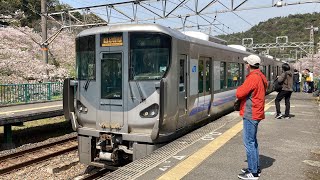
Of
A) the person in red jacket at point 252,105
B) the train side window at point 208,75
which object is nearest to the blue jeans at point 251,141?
the person in red jacket at point 252,105

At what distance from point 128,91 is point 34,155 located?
15.4ft

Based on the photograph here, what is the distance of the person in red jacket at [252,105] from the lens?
15.4 feet

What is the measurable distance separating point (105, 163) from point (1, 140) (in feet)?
20.9

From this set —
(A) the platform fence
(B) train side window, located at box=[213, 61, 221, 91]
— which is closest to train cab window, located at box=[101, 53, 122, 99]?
(B) train side window, located at box=[213, 61, 221, 91]

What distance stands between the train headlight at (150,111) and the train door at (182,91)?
0.95 meters

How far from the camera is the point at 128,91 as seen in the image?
670 cm

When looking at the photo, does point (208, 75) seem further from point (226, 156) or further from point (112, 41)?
point (226, 156)

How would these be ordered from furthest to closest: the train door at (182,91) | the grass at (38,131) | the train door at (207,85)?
the grass at (38,131)
the train door at (207,85)
the train door at (182,91)

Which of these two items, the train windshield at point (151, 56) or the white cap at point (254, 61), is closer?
the white cap at point (254, 61)

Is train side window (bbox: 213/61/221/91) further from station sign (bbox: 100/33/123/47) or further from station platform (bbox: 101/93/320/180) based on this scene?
station sign (bbox: 100/33/123/47)

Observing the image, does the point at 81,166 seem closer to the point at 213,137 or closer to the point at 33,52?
the point at 213,137

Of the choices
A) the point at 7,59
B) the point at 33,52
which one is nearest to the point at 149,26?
the point at 7,59

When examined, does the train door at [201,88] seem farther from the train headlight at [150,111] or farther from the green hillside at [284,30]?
the green hillside at [284,30]

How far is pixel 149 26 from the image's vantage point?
669cm
